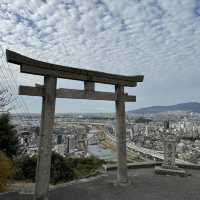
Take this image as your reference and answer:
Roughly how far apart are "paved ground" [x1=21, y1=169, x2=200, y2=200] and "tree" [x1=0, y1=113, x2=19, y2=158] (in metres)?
3.57

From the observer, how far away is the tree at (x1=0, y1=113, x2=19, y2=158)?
805cm

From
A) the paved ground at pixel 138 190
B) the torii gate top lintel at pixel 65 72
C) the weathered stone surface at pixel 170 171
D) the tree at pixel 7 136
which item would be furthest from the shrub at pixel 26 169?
the weathered stone surface at pixel 170 171

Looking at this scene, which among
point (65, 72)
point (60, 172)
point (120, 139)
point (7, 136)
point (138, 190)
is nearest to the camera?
point (65, 72)

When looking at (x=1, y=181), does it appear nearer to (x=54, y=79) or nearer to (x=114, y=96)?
(x=54, y=79)

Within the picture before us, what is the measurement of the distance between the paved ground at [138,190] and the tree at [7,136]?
11.7 feet

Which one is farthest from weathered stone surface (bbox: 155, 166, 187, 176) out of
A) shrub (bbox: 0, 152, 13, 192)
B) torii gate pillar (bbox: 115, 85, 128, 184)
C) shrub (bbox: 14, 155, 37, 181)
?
shrub (bbox: 0, 152, 13, 192)

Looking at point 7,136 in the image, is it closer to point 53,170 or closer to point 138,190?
Answer: point 53,170

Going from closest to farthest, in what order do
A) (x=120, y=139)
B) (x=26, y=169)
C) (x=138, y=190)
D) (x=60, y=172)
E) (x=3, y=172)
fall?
(x=138, y=190) → (x=3, y=172) → (x=120, y=139) → (x=60, y=172) → (x=26, y=169)

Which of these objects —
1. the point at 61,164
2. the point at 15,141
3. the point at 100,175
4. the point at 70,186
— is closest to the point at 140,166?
A: the point at 100,175

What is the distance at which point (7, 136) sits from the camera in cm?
807

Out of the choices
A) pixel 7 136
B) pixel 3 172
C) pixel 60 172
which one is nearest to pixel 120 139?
pixel 60 172

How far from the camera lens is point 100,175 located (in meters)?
7.09

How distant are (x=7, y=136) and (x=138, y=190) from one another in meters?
5.08

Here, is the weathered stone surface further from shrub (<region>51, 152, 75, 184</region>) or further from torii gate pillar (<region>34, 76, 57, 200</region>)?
torii gate pillar (<region>34, 76, 57, 200</region>)
